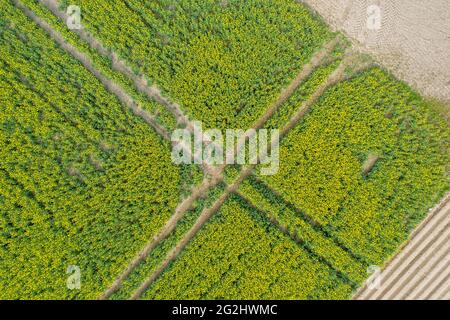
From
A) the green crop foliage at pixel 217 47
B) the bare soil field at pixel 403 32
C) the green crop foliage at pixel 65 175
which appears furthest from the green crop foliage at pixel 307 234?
the bare soil field at pixel 403 32

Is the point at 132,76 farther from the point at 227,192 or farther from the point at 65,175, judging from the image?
the point at 227,192

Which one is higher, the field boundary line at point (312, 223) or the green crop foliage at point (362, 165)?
the green crop foliage at point (362, 165)

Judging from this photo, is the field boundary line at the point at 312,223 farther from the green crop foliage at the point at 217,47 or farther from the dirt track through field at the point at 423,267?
the green crop foliage at the point at 217,47

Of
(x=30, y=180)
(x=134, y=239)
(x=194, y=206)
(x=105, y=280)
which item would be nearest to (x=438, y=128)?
(x=194, y=206)

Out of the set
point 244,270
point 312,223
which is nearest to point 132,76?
point 244,270

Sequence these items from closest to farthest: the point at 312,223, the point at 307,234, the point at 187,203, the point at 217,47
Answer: the point at 307,234
the point at 217,47
the point at 312,223
the point at 187,203

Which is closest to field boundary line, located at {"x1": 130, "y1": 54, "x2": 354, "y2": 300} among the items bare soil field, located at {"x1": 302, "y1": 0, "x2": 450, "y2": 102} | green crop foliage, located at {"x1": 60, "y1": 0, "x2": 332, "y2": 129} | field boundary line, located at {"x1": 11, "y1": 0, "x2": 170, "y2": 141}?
green crop foliage, located at {"x1": 60, "y1": 0, "x2": 332, "y2": 129}
